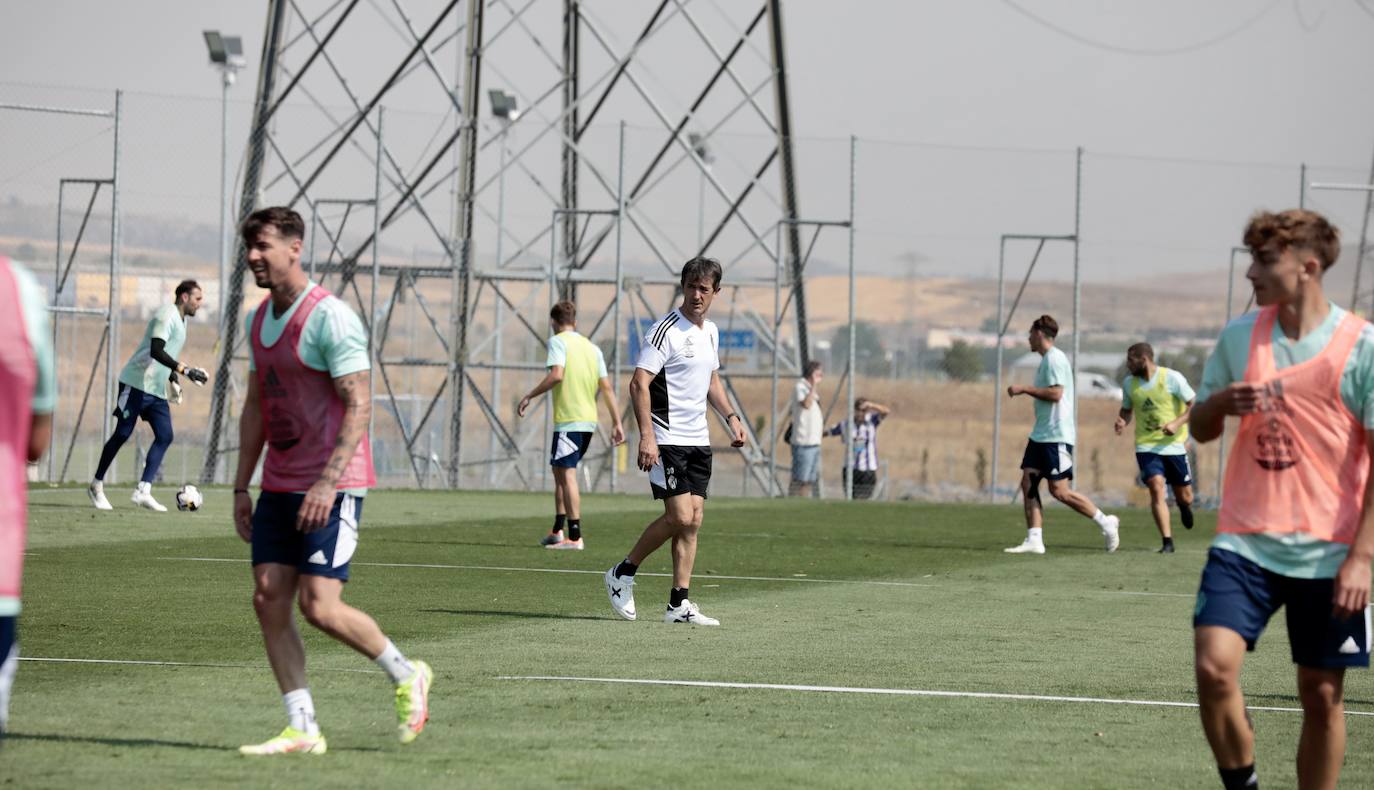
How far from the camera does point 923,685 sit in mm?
8844

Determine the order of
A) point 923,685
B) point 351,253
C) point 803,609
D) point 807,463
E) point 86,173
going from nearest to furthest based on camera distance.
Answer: point 923,685
point 803,609
point 86,173
point 807,463
point 351,253

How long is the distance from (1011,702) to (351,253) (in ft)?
81.9

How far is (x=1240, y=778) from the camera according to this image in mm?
5680

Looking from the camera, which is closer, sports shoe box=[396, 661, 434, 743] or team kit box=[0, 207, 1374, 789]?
team kit box=[0, 207, 1374, 789]

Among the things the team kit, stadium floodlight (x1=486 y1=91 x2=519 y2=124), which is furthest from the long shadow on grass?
stadium floodlight (x1=486 y1=91 x2=519 y2=124)

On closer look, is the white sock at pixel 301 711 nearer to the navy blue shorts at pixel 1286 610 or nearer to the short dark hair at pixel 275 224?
the short dark hair at pixel 275 224

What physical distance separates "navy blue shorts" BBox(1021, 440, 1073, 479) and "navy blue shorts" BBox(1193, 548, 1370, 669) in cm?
1316

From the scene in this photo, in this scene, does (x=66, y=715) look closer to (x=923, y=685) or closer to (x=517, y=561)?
(x=923, y=685)

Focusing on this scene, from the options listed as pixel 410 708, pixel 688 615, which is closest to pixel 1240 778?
pixel 410 708

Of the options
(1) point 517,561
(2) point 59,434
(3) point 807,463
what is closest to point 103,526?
(1) point 517,561

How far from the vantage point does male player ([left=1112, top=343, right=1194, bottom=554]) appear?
19.0 meters

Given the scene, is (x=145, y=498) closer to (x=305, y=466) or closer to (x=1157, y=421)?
(x=1157, y=421)

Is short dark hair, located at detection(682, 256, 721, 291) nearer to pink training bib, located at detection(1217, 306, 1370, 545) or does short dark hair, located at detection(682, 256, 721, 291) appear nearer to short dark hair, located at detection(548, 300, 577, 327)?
pink training bib, located at detection(1217, 306, 1370, 545)

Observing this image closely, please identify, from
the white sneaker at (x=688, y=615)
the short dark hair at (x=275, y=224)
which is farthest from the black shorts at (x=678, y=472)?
the short dark hair at (x=275, y=224)
